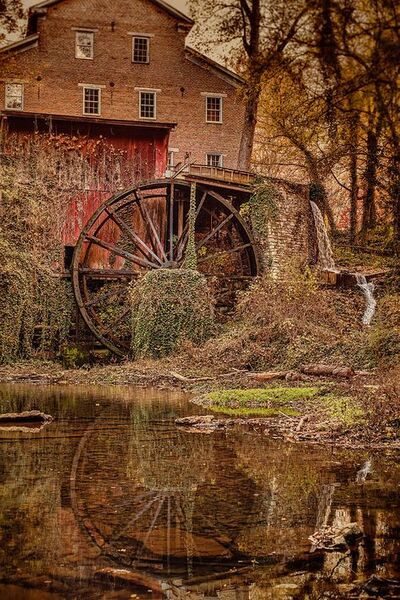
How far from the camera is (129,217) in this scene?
989 inches

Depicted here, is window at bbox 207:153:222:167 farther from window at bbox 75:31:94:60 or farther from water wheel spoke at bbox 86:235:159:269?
Answer: water wheel spoke at bbox 86:235:159:269

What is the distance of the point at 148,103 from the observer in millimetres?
36906

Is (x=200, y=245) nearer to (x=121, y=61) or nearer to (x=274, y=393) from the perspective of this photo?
(x=274, y=393)

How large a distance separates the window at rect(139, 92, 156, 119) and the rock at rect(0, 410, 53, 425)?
27.1 meters

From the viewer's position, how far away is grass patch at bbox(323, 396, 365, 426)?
10.5 m

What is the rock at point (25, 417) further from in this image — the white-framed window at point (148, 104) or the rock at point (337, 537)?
the white-framed window at point (148, 104)

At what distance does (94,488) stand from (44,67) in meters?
30.6

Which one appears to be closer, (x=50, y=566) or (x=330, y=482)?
(x=50, y=566)

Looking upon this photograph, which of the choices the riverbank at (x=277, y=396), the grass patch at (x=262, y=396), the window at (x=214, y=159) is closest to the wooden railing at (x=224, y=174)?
the riverbank at (x=277, y=396)

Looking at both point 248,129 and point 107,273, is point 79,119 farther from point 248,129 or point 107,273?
point 248,129

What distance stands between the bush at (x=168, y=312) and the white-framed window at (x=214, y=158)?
1643 centimetres

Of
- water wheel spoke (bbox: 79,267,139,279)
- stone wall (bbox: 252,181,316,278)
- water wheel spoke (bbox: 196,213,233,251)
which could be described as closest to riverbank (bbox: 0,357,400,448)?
water wheel spoke (bbox: 79,267,139,279)

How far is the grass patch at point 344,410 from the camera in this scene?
10547 mm

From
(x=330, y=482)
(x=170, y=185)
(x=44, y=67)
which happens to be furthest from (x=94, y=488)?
(x=44, y=67)
